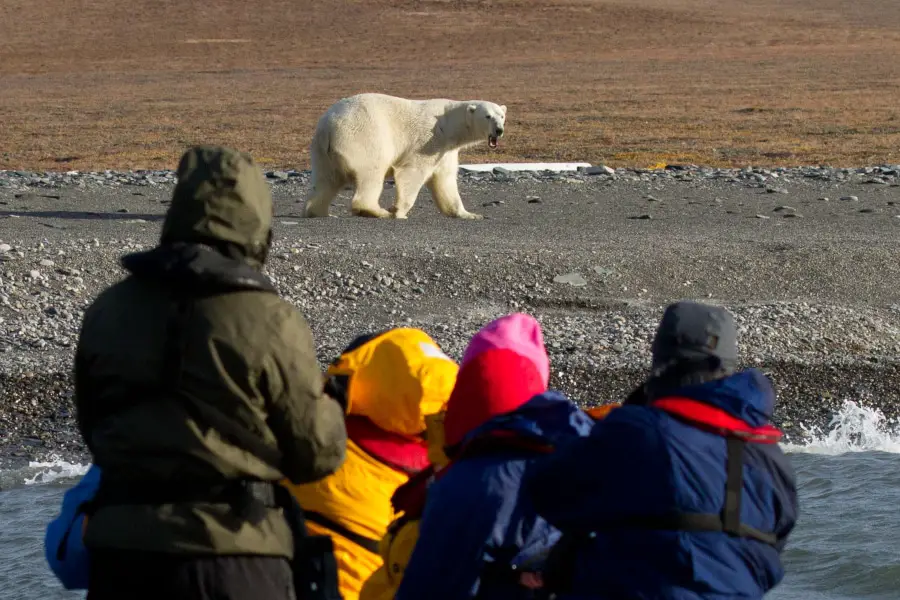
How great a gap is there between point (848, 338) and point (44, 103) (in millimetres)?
29232

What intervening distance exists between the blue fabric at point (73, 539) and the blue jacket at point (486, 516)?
65 cm

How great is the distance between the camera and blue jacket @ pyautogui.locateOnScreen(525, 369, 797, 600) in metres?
2.46

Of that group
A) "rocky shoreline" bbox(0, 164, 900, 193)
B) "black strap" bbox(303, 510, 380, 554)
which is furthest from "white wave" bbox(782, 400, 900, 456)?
"rocky shoreline" bbox(0, 164, 900, 193)

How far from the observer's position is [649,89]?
35.7 meters

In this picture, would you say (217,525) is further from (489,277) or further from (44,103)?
(44,103)

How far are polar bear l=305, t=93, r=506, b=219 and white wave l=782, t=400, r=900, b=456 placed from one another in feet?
19.7

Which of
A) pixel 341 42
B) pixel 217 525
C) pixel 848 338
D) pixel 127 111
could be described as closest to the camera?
pixel 217 525

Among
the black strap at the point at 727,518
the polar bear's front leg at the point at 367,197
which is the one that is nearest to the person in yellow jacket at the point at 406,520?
the black strap at the point at 727,518

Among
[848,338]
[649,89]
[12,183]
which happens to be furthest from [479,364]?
[649,89]

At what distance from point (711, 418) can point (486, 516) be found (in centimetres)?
48

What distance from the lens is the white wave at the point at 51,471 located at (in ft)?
22.0

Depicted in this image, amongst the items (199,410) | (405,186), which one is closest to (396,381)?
(199,410)

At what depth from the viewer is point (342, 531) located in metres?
3.21

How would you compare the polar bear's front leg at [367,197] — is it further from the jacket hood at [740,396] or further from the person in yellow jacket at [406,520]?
the jacket hood at [740,396]
